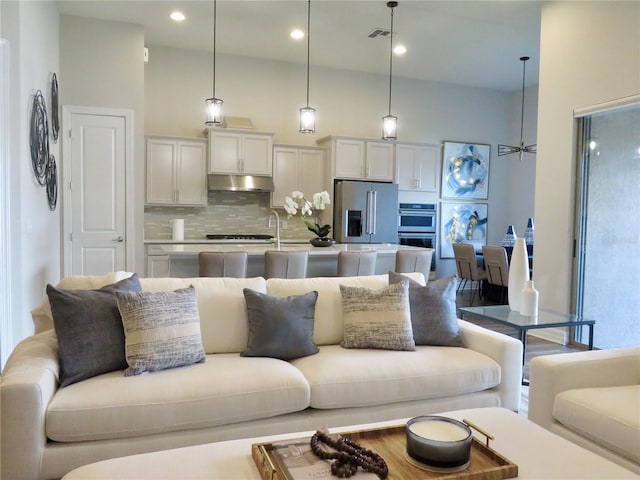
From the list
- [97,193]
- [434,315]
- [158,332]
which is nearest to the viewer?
[158,332]

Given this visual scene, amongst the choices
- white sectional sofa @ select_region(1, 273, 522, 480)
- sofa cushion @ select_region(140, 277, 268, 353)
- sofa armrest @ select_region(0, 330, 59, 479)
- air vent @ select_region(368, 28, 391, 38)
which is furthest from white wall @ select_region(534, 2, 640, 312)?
sofa armrest @ select_region(0, 330, 59, 479)

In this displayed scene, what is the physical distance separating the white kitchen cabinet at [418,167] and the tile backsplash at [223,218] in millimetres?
1819

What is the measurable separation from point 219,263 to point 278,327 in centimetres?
164

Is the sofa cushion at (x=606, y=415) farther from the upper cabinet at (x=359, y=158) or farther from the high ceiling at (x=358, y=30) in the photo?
the upper cabinet at (x=359, y=158)

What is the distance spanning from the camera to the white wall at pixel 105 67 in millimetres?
5473

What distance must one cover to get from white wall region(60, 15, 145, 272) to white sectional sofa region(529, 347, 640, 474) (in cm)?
493

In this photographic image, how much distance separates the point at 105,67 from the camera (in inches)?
219

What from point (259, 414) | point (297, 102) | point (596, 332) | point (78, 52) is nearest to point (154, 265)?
point (78, 52)

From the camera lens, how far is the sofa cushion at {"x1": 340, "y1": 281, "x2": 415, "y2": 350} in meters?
2.70

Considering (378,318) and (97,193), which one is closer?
(378,318)

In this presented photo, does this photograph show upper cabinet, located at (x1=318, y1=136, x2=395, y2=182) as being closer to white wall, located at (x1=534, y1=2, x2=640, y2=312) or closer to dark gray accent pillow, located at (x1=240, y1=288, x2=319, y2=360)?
white wall, located at (x1=534, y1=2, x2=640, y2=312)

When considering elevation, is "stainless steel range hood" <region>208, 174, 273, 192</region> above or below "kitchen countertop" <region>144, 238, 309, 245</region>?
above

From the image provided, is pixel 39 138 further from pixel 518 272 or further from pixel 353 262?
pixel 518 272

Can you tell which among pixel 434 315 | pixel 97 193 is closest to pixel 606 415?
pixel 434 315
